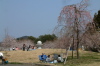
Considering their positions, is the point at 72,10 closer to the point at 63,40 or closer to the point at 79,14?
the point at 79,14

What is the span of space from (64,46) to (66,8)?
489 cm

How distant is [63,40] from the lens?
2050 cm

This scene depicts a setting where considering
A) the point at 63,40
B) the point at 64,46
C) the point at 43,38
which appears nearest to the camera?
the point at 63,40

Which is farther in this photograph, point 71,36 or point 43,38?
point 43,38

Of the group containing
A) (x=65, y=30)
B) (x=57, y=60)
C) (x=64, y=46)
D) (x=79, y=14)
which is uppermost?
(x=79, y=14)

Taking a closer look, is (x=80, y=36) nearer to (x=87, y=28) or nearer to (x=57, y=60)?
(x=87, y=28)

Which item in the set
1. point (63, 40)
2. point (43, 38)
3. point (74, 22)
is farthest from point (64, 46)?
point (43, 38)

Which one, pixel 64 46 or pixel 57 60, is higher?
pixel 64 46

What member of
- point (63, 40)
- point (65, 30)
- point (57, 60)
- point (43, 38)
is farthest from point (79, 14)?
point (43, 38)

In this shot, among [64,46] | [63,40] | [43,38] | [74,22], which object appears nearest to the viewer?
[74,22]

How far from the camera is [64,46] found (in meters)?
21.8

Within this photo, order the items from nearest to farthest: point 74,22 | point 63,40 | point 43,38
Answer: point 74,22 → point 63,40 → point 43,38

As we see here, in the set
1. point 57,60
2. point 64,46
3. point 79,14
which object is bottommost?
point 57,60

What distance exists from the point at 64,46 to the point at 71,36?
2913 millimetres
